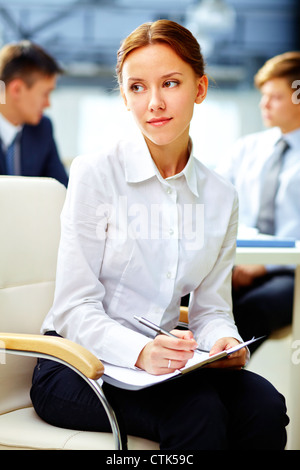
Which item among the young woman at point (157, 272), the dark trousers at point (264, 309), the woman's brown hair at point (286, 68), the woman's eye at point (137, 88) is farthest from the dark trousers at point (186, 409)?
the woman's brown hair at point (286, 68)

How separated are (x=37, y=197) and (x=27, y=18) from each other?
29.7 ft

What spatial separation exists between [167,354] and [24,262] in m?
0.56

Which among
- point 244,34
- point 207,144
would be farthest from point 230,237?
point 244,34

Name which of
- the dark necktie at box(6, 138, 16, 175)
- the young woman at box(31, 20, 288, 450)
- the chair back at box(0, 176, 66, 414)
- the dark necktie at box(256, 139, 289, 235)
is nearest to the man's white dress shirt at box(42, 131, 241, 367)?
the young woman at box(31, 20, 288, 450)

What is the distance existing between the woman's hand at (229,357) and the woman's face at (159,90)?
482mm

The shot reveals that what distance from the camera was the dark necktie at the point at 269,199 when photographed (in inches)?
108

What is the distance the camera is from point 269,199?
9.00ft

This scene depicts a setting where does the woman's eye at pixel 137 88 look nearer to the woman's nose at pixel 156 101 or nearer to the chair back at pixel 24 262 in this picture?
the woman's nose at pixel 156 101

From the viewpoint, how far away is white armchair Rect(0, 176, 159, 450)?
126 centimetres

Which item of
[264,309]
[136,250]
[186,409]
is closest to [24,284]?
[136,250]

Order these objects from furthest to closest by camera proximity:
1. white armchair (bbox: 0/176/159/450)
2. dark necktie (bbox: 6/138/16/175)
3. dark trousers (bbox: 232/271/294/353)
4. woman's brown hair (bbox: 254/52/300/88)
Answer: dark necktie (bbox: 6/138/16/175) < woman's brown hair (bbox: 254/52/300/88) < dark trousers (bbox: 232/271/294/353) < white armchair (bbox: 0/176/159/450)

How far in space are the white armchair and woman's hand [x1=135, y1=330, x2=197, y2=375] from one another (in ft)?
0.66

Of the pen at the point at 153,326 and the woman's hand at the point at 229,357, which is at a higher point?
the pen at the point at 153,326

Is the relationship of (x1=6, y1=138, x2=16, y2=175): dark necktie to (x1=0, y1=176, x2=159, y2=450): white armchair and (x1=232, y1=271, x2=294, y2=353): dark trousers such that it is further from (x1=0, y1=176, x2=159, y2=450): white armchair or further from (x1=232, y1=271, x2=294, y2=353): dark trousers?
(x1=0, y1=176, x2=159, y2=450): white armchair
